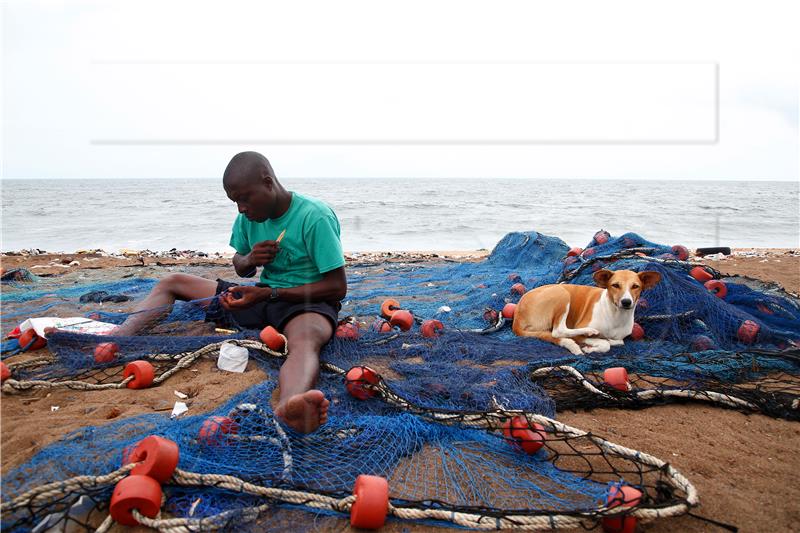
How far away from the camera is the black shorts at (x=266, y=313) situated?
3701 millimetres

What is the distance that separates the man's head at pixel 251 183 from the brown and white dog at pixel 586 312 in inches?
103

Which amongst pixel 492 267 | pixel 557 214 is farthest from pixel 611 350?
pixel 557 214

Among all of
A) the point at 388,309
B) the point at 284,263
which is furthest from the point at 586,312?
the point at 284,263

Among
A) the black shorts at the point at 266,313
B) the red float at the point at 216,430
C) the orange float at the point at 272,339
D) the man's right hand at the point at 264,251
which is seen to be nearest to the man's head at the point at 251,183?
the man's right hand at the point at 264,251

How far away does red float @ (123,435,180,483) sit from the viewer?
198cm

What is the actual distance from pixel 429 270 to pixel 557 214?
54.6 feet

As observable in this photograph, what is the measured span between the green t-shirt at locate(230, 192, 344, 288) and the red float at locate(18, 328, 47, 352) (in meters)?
1.78

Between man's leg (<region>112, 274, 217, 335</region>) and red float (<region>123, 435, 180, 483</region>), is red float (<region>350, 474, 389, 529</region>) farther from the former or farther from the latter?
man's leg (<region>112, 274, 217, 335</region>)

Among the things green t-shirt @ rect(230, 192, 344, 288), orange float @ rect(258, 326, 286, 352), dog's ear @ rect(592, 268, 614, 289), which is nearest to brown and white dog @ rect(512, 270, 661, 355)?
dog's ear @ rect(592, 268, 614, 289)

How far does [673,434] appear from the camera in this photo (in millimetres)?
2809

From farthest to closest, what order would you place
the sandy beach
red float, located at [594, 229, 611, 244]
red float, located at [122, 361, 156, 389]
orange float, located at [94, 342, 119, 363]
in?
1. red float, located at [594, 229, 611, 244]
2. orange float, located at [94, 342, 119, 363]
3. red float, located at [122, 361, 156, 389]
4. the sandy beach

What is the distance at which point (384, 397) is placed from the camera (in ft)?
→ 9.42

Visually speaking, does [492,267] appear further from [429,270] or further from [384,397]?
[384,397]

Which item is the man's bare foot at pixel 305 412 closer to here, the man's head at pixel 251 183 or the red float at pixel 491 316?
the man's head at pixel 251 183
